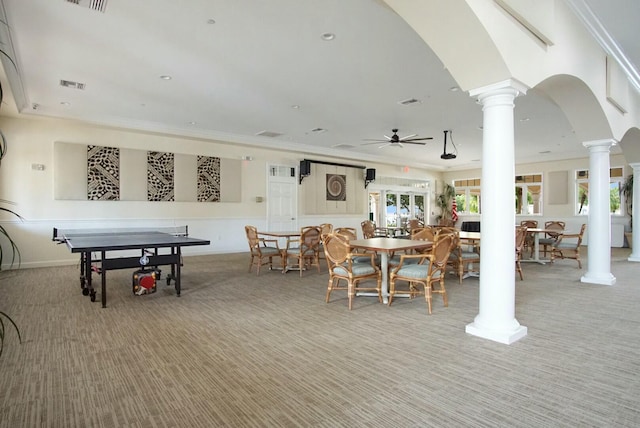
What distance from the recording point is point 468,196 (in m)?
15.9

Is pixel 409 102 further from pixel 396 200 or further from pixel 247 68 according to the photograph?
pixel 396 200

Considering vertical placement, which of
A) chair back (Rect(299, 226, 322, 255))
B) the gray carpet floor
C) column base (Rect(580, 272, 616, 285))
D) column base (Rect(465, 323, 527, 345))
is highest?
chair back (Rect(299, 226, 322, 255))

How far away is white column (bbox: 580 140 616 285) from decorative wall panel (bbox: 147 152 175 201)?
338 inches

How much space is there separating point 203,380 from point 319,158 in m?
10.1

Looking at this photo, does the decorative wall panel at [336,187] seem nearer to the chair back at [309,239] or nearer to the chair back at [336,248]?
the chair back at [309,239]

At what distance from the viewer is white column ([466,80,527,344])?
11.2 feet

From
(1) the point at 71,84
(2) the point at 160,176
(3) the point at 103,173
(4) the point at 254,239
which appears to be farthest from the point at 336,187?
(1) the point at 71,84

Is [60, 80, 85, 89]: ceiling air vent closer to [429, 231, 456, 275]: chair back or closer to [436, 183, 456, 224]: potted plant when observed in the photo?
[429, 231, 456, 275]: chair back

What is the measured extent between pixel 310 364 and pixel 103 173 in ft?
24.3

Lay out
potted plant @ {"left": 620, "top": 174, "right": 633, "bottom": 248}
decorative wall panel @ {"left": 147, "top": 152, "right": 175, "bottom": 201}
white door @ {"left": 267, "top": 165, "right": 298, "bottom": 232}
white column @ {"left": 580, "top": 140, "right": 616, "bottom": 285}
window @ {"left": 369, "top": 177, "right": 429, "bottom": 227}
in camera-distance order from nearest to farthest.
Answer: white column @ {"left": 580, "top": 140, "right": 616, "bottom": 285}, decorative wall panel @ {"left": 147, "top": 152, "right": 175, "bottom": 201}, white door @ {"left": 267, "top": 165, "right": 298, "bottom": 232}, potted plant @ {"left": 620, "top": 174, "right": 633, "bottom": 248}, window @ {"left": 369, "top": 177, "right": 429, "bottom": 227}

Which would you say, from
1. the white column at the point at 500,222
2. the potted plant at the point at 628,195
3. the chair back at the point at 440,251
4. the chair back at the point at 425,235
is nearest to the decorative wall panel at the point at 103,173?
the chair back at the point at 425,235

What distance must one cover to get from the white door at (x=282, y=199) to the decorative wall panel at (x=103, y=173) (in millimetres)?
4092

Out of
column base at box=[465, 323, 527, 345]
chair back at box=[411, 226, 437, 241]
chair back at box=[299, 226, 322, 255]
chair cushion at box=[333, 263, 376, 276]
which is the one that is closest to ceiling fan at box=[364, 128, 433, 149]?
chair back at box=[411, 226, 437, 241]

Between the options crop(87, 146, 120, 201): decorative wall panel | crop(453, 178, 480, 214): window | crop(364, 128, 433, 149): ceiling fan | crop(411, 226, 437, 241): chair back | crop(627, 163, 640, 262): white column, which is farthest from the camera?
crop(453, 178, 480, 214): window
